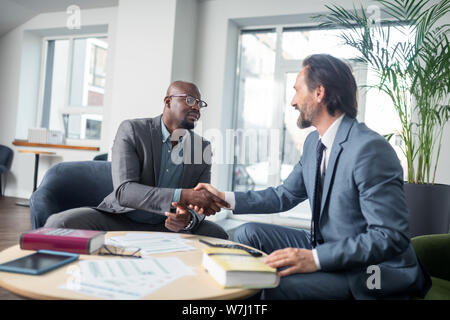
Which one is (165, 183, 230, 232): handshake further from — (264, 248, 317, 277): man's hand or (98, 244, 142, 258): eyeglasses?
(264, 248, 317, 277): man's hand

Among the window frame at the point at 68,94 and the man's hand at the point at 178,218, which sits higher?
the window frame at the point at 68,94

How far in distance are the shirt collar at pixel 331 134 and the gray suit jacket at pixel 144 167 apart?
2.66 feet

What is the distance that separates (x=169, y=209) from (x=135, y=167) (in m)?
0.38

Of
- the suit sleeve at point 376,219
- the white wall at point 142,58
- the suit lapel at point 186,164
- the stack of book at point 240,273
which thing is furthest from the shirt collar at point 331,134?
the white wall at point 142,58

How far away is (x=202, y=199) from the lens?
192 centimetres

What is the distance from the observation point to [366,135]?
140 centimetres

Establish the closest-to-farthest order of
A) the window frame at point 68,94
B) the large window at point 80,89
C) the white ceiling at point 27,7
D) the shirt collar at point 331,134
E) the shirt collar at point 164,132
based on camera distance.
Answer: the shirt collar at point 331,134, the shirt collar at point 164,132, the white ceiling at point 27,7, the window frame at point 68,94, the large window at point 80,89

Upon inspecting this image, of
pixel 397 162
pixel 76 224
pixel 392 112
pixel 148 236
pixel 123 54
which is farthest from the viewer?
pixel 123 54

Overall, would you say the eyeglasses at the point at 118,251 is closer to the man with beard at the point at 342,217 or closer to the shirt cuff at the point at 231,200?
the man with beard at the point at 342,217

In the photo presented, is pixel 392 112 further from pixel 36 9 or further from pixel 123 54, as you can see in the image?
pixel 36 9

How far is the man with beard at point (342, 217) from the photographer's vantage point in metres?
1.22

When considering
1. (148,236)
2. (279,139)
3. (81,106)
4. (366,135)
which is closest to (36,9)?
(81,106)

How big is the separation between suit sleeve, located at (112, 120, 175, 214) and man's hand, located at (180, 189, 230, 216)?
8 centimetres

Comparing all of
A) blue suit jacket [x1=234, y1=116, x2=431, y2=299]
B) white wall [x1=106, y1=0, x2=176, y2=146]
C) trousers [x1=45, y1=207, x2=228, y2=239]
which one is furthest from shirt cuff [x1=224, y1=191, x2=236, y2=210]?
white wall [x1=106, y1=0, x2=176, y2=146]
